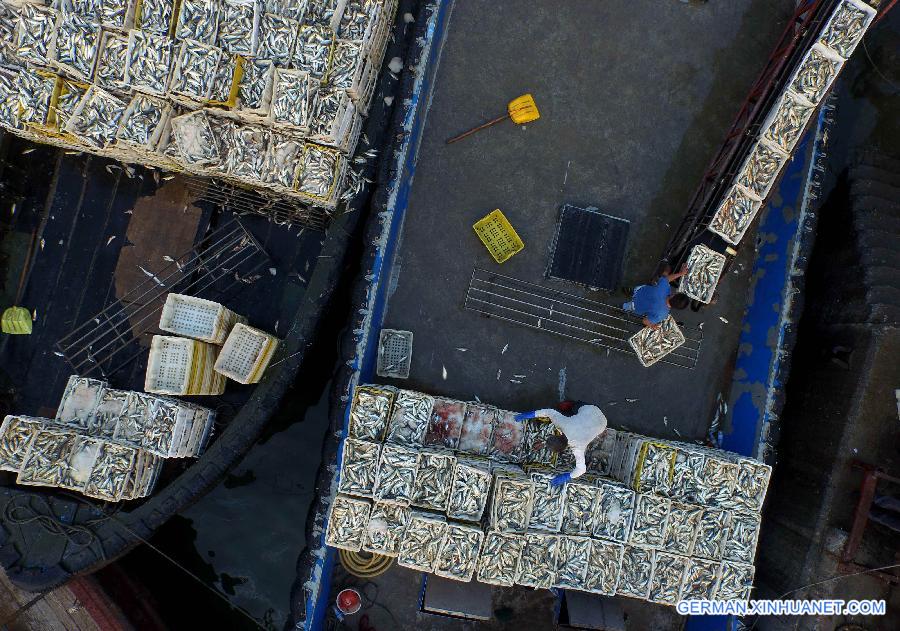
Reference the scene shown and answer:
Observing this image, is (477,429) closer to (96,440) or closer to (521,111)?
(521,111)

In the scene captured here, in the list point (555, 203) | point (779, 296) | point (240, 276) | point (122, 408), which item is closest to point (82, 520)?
point (122, 408)

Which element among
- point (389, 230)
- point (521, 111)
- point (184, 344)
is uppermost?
point (521, 111)

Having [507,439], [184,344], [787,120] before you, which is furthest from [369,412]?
[787,120]

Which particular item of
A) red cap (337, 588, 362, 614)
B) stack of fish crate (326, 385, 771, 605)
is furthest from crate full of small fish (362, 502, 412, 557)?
red cap (337, 588, 362, 614)

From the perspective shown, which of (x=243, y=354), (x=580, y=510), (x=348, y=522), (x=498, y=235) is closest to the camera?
(x=348, y=522)

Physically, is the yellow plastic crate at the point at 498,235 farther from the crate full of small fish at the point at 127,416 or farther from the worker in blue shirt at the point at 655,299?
the crate full of small fish at the point at 127,416
